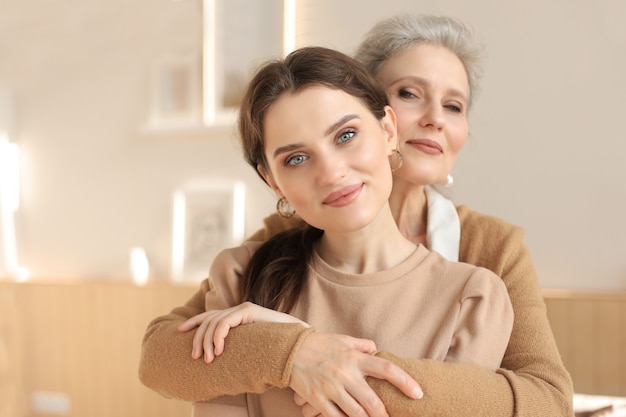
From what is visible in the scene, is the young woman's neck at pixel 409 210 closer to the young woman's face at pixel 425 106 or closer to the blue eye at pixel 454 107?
the young woman's face at pixel 425 106

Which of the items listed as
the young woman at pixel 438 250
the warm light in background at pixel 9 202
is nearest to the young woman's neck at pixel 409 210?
the young woman at pixel 438 250

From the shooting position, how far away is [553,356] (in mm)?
1284

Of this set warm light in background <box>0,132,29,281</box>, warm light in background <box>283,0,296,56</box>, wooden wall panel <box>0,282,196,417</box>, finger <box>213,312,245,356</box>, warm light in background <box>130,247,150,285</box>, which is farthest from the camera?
warm light in background <box>0,132,29,281</box>

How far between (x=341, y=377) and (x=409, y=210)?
0.69m

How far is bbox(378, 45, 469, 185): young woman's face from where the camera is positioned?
1.58 m

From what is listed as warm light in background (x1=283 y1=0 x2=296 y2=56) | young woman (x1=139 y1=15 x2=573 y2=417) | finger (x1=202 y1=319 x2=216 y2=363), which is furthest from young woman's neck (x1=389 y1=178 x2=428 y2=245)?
warm light in background (x1=283 y1=0 x2=296 y2=56)

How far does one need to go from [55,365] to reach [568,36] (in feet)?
8.57

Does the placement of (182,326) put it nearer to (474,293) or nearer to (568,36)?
(474,293)

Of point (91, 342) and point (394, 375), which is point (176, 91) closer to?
point (91, 342)

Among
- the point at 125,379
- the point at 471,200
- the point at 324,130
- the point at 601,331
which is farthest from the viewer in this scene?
the point at 125,379

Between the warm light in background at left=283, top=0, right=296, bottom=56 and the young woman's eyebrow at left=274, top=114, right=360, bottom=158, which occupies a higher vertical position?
the warm light in background at left=283, top=0, right=296, bottom=56

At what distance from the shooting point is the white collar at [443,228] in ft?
→ 5.13

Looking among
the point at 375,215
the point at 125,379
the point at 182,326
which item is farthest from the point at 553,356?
the point at 125,379

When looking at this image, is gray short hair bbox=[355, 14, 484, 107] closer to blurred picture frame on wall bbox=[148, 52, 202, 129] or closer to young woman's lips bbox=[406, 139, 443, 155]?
young woman's lips bbox=[406, 139, 443, 155]
